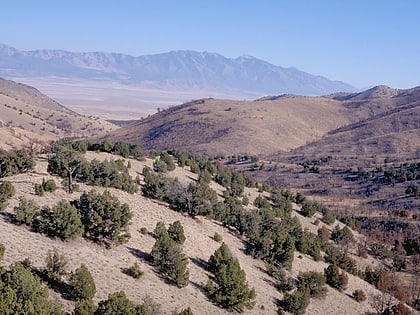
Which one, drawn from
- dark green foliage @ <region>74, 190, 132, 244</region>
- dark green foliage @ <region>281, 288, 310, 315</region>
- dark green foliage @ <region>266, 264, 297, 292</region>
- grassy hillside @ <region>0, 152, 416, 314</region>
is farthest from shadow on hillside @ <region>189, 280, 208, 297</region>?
dark green foliage @ <region>266, 264, 297, 292</region>

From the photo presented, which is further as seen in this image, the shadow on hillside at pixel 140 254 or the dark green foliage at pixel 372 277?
the dark green foliage at pixel 372 277

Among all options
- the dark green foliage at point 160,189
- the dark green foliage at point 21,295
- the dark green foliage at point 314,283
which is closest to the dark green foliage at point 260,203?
the dark green foliage at point 160,189

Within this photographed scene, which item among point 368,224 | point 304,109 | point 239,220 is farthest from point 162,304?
point 304,109

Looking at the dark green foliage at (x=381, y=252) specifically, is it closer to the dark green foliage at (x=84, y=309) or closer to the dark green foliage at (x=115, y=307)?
the dark green foliage at (x=115, y=307)

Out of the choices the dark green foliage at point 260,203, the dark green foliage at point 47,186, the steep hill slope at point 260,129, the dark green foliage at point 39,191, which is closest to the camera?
the dark green foliage at point 39,191

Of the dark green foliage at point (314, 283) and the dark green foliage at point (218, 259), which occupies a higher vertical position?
the dark green foliage at point (218, 259)

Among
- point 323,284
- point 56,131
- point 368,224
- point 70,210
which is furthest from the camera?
point 56,131

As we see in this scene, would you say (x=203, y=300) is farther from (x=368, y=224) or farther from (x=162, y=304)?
(x=368, y=224)

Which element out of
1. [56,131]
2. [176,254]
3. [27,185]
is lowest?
[56,131]
